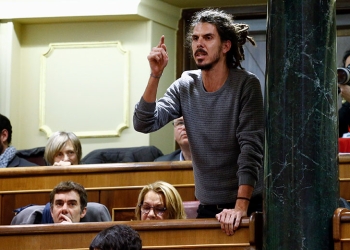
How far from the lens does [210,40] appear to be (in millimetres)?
3084

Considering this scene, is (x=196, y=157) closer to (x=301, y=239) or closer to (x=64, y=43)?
(x=301, y=239)

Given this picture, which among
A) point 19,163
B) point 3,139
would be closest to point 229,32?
point 19,163

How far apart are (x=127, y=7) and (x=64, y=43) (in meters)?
0.52

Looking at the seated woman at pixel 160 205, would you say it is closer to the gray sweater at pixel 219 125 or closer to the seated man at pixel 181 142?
the gray sweater at pixel 219 125

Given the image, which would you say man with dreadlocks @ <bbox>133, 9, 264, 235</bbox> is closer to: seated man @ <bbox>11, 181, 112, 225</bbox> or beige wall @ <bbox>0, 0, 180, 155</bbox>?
seated man @ <bbox>11, 181, 112, 225</bbox>

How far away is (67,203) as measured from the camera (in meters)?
3.60

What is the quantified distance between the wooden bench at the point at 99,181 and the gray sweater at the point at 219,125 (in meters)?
0.94

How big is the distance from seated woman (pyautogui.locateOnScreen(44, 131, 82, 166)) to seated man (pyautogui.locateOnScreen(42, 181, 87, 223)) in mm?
671

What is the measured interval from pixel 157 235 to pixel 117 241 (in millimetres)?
407

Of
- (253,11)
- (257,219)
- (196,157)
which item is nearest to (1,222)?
(196,157)

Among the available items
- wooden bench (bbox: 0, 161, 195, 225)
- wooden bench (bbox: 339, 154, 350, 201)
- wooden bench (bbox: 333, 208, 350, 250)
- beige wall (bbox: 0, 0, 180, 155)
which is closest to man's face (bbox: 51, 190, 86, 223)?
wooden bench (bbox: 0, 161, 195, 225)

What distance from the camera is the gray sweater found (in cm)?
298

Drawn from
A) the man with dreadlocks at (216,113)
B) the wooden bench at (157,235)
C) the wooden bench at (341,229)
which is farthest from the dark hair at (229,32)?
the wooden bench at (341,229)

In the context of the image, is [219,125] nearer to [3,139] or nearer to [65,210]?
[65,210]
